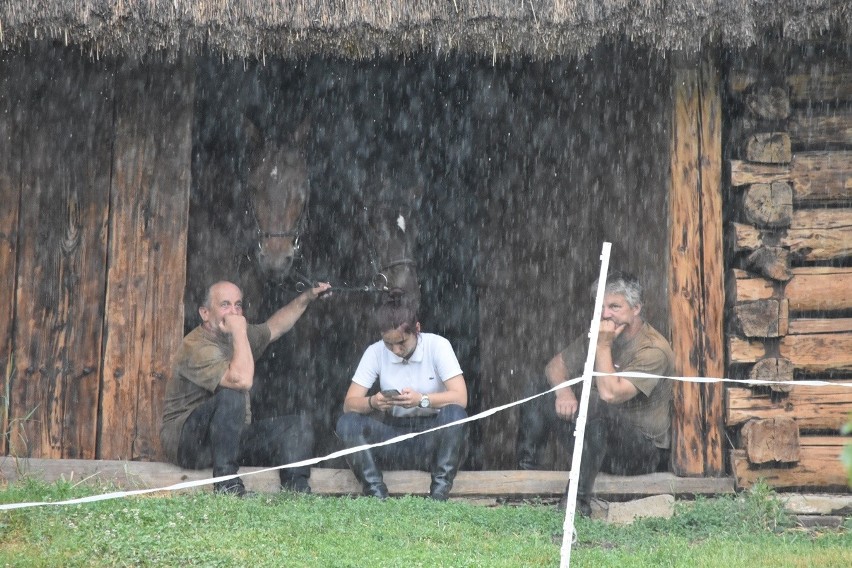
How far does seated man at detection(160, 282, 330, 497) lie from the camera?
6.44 metres

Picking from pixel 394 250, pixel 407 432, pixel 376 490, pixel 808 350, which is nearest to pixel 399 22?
pixel 394 250

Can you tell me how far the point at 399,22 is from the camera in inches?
237

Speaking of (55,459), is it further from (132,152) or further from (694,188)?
(694,188)

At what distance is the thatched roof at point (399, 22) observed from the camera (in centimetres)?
587

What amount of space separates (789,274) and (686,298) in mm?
624

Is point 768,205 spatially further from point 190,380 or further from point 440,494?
point 190,380

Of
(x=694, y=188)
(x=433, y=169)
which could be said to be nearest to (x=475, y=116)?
(x=433, y=169)

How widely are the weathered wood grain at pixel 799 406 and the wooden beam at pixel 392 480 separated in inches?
17.2

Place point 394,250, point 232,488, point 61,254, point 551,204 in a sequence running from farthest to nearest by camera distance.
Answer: point 551,204 < point 394,250 < point 61,254 < point 232,488

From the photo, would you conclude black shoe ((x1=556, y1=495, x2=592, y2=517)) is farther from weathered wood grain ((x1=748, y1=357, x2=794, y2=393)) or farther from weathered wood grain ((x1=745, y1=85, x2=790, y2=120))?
weathered wood grain ((x1=745, y1=85, x2=790, y2=120))

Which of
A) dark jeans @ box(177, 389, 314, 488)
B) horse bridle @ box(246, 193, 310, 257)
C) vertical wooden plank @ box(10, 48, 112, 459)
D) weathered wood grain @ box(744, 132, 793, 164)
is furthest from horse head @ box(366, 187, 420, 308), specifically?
weathered wood grain @ box(744, 132, 793, 164)

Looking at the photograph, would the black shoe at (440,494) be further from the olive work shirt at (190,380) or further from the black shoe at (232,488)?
the olive work shirt at (190,380)

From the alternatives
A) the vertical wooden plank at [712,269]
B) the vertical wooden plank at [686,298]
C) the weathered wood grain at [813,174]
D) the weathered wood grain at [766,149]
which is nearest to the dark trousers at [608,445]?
the vertical wooden plank at [686,298]

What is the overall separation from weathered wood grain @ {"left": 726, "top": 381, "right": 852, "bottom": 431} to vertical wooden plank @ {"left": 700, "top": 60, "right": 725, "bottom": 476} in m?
0.13
